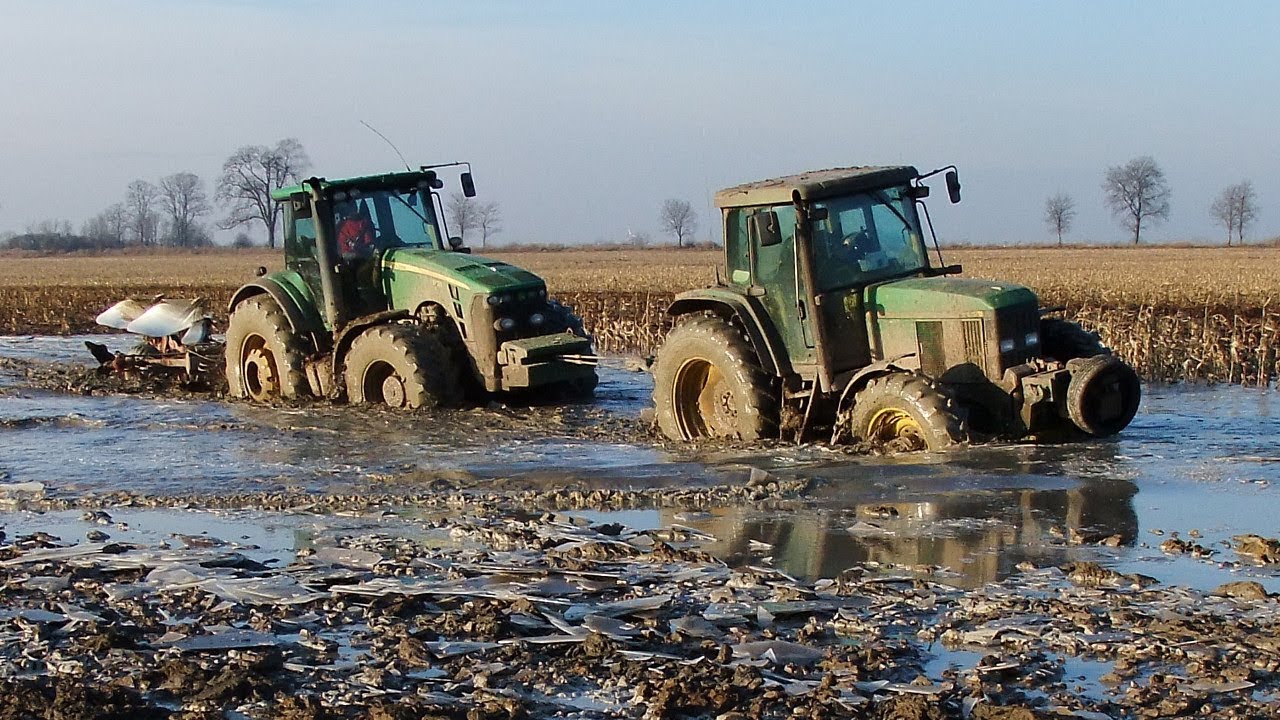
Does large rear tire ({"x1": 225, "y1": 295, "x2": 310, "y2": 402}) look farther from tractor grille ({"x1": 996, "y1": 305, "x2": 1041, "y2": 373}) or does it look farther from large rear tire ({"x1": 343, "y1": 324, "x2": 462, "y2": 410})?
tractor grille ({"x1": 996, "y1": 305, "x2": 1041, "y2": 373})

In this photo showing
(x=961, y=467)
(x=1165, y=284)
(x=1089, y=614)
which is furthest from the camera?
(x=1165, y=284)

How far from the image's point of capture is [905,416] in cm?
1037

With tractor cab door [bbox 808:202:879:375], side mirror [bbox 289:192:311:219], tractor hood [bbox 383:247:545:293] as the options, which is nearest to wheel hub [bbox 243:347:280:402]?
side mirror [bbox 289:192:311:219]

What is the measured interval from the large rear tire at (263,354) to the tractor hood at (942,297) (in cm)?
667

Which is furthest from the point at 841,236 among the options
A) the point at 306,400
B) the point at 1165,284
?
the point at 1165,284

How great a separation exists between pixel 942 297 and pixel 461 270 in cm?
536

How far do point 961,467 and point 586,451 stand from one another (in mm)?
3166

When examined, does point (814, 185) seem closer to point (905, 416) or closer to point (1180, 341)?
point (905, 416)

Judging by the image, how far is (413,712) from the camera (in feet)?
16.0

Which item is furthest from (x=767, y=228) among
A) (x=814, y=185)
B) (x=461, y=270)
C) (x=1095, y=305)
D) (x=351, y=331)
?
(x=1095, y=305)

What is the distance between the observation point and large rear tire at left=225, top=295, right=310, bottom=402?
15164 mm

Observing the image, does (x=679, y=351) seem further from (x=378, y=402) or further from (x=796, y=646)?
(x=796, y=646)

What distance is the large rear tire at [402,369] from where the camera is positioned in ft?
45.5

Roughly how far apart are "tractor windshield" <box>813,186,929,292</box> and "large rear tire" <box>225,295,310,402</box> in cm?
638
